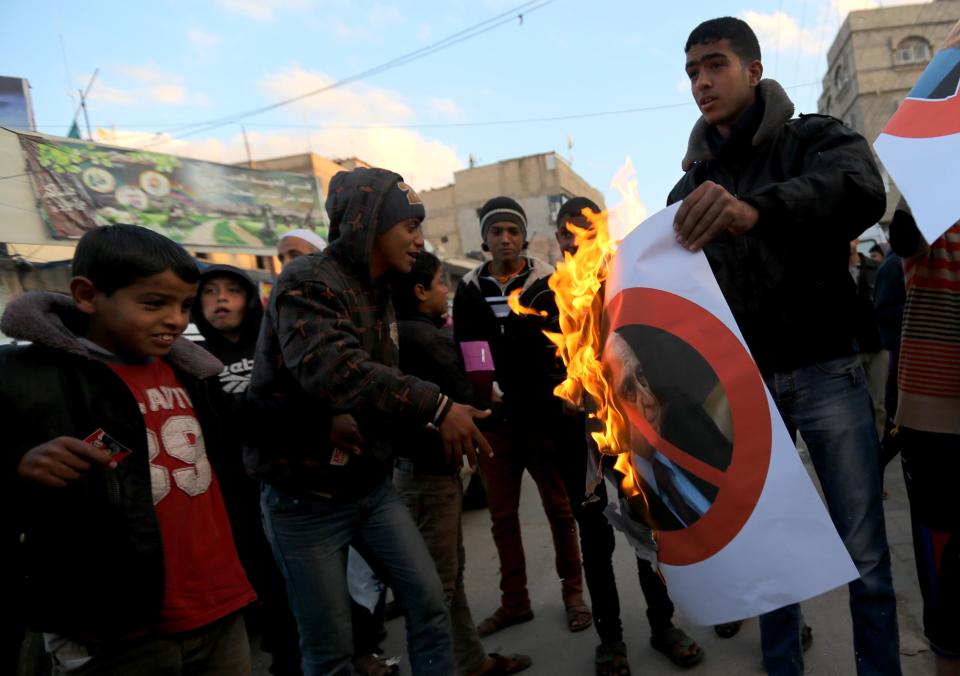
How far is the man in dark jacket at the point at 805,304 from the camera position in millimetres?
2010

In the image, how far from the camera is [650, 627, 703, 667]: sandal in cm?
287

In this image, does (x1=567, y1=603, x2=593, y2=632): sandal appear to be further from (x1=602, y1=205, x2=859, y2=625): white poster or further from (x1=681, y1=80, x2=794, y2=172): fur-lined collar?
(x1=681, y1=80, x2=794, y2=172): fur-lined collar

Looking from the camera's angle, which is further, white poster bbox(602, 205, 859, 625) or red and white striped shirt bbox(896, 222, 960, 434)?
red and white striped shirt bbox(896, 222, 960, 434)

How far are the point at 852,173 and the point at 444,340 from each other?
170 cm

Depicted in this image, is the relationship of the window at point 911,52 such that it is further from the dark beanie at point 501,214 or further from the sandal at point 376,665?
the sandal at point 376,665

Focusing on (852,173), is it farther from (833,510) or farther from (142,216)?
(142,216)

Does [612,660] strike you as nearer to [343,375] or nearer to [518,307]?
[518,307]

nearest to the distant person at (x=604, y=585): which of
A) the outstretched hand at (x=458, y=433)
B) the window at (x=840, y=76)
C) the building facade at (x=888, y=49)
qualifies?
the outstretched hand at (x=458, y=433)

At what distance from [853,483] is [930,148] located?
112cm

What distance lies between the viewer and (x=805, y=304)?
2043 millimetres

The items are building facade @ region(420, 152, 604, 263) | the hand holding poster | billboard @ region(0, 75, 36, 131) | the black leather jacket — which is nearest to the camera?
the hand holding poster

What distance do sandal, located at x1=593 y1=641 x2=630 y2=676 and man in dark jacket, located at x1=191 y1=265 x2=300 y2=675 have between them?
1.50 metres

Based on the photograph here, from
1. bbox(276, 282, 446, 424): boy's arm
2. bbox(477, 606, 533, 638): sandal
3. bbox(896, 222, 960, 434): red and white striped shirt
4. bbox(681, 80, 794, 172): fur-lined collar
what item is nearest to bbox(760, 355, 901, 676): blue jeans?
bbox(896, 222, 960, 434): red and white striped shirt

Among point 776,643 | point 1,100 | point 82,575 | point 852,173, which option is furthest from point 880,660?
point 1,100
